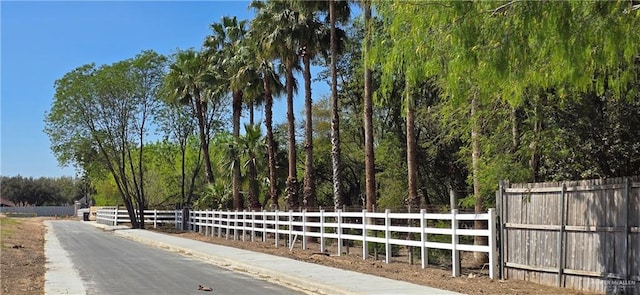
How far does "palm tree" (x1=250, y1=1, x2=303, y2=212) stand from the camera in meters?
31.1

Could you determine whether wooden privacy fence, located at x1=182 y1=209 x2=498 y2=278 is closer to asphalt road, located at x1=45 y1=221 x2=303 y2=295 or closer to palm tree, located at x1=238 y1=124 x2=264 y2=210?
palm tree, located at x1=238 y1=124 x2=264 y2=210

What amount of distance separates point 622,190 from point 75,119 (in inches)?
1950

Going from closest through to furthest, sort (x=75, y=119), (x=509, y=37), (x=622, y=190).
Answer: (x=509, y=37), (x=622, y=190), (x=75, y=119)

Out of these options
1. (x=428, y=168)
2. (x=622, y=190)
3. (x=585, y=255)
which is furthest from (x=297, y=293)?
(x=428, y=168)

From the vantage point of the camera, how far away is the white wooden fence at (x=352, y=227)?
15.3 m

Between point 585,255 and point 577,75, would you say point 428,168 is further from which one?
point 577,75

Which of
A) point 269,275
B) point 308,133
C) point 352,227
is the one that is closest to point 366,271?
point 269,275

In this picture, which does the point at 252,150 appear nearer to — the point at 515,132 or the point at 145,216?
the point at 145,216

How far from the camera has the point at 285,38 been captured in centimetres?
3117

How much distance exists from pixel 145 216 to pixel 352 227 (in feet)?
130

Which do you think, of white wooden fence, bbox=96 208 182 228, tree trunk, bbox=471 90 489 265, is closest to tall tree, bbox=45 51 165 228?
white wooden fence, bbox=96 208 182 228

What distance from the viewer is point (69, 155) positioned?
55406mm

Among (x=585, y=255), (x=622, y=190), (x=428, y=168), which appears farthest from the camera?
(x=428, y=168)

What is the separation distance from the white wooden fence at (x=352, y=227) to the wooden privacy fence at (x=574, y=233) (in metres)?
0.58
